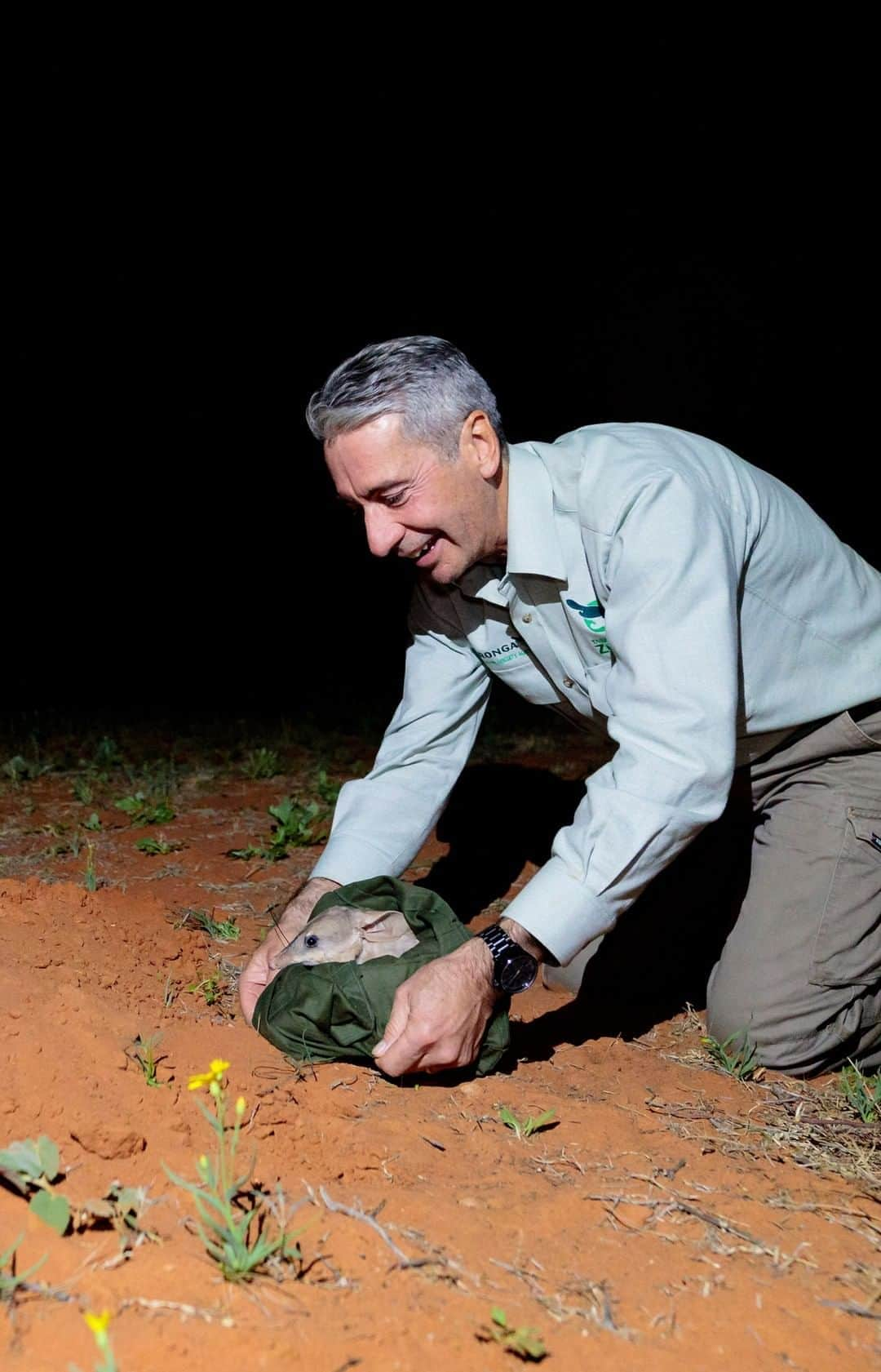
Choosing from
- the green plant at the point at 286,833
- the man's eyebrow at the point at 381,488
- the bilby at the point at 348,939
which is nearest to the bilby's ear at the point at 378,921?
the bilby at the point at 348,939

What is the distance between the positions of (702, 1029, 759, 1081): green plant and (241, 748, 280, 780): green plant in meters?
2.44

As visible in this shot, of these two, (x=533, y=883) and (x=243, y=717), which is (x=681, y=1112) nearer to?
(x=533, y=883)

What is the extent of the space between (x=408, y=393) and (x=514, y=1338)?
5.79 ft

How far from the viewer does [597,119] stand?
11047mm

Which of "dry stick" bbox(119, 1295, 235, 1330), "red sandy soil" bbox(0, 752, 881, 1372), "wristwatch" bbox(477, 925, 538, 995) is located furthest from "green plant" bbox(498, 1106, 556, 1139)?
"dry stick" bbox(119, 1295, 235, 1330)

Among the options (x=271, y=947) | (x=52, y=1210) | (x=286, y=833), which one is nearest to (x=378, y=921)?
(x=271, y=947)

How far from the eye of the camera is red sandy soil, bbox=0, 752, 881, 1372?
64.5 inches

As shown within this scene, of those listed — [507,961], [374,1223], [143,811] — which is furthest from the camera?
[143,811]

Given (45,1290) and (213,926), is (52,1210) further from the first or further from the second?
(213,926)

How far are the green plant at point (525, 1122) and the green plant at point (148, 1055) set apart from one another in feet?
2.06

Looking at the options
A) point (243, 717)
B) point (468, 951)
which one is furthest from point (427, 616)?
point (243, 717)

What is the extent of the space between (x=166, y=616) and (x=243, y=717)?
3534 millimetres

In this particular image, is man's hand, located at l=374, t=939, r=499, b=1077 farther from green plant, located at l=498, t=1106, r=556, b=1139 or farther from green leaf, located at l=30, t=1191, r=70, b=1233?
green leaf, located at l=30, t=1191, r=70, b=1233

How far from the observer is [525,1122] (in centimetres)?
229
